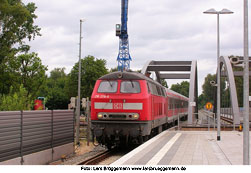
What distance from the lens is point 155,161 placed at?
37.7 ft

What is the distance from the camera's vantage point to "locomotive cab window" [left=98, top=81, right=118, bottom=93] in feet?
52.7

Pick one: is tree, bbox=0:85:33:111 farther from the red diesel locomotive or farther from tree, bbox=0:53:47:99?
tree, bbox=0:53:47:99

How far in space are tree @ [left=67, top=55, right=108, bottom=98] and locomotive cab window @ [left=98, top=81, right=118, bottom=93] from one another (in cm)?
4573

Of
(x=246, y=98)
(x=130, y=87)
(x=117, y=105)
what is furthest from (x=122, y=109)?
(x=246, y=98)

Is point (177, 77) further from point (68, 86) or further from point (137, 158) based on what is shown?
point (137, 158)

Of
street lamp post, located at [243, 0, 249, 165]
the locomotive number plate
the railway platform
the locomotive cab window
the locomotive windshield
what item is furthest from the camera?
the locomotive cab window

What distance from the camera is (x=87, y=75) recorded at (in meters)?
63.5

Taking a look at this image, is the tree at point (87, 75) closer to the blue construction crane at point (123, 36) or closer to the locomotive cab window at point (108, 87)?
the blue construction crane at point (123, 36)

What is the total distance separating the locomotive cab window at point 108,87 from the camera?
16.1 m

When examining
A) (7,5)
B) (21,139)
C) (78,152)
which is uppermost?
(7,5)

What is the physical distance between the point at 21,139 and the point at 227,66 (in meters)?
23.6

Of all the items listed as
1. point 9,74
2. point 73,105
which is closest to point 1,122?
point 73,105

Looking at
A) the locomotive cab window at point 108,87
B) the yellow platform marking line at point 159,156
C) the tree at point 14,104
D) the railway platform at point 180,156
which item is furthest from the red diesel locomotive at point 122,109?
the tree at point 14,104

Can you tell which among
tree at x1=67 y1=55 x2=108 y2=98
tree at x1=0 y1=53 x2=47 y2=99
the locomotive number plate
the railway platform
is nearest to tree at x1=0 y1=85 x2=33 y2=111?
the locomotive number plate
